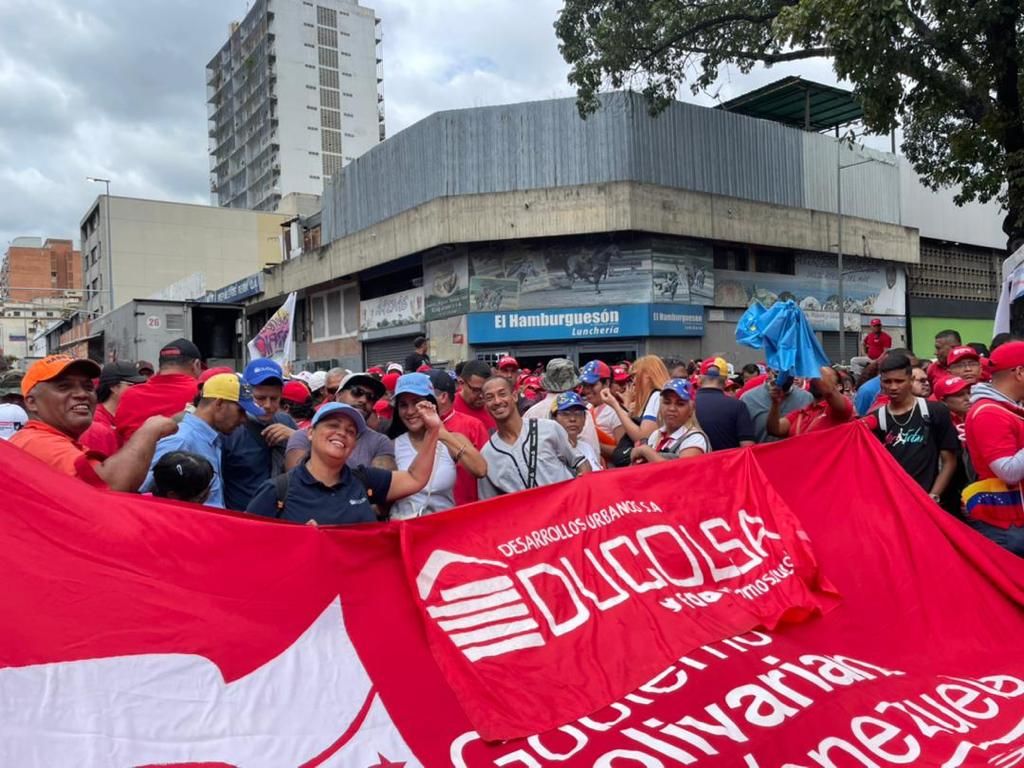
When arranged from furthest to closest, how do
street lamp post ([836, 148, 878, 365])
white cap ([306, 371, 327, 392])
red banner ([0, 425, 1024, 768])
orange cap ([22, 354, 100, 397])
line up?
street lamp post ([836, 148, 878, 365]) → white cap ([306, 371, 327, 392]) → orange cap ([22, 354, 100, 397]) → red banner ([0, 425, 1024, 768])

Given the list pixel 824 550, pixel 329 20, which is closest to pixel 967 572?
pixel 824 550

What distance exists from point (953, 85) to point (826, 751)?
11598 millimetres

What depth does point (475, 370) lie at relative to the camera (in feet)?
19.2

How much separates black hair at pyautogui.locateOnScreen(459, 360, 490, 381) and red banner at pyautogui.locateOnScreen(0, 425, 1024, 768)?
2.02m

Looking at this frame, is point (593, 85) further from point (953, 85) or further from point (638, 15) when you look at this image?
point (953, 85)

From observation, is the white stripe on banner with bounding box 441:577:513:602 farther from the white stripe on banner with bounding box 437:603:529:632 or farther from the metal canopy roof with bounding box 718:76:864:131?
the metal canopy roof with bounding box 718:76:864:131

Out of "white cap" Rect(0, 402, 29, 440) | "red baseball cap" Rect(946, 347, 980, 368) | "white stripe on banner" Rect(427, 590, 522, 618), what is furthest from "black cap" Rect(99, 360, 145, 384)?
"red baseball cap" Rect(946, 347, 980, 368)

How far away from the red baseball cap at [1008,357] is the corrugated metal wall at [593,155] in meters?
19.6

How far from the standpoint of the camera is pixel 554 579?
340cm

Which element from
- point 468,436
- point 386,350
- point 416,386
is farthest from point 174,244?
point 416,386

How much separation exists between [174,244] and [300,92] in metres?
23.1

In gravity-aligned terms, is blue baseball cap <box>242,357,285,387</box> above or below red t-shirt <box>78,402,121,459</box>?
above

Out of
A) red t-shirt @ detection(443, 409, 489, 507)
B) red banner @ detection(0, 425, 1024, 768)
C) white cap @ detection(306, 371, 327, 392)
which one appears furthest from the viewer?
white cap @ detection(306, 371, 327, 392)

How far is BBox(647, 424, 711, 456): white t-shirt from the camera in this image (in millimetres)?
4629
